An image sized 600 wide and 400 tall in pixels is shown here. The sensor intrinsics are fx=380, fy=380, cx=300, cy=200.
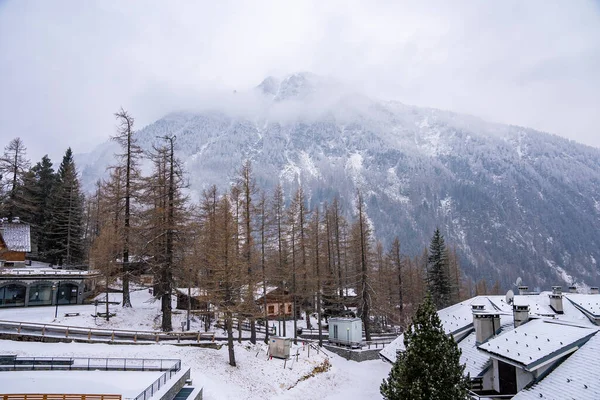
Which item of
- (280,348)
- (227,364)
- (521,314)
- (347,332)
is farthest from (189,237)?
(521,314)

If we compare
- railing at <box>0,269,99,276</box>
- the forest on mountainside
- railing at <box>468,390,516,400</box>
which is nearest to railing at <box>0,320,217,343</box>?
the forest on mountainside

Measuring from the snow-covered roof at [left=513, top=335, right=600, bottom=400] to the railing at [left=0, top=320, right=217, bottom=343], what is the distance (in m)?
21.4

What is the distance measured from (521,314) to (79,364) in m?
25.2

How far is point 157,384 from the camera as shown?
18.8 metres

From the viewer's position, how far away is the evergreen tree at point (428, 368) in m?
13.1

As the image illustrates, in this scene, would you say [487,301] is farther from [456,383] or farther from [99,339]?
[99,339]

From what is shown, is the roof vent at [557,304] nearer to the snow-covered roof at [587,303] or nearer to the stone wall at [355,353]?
the snow-covered roof at [587,303]

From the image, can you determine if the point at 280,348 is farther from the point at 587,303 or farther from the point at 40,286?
the point at 40,286

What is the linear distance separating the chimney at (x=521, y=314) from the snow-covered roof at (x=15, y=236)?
48.9 meters

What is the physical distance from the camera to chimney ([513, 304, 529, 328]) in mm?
→ 19531

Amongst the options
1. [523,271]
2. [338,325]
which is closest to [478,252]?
[523,271]

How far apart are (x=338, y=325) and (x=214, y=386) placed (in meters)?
19.8

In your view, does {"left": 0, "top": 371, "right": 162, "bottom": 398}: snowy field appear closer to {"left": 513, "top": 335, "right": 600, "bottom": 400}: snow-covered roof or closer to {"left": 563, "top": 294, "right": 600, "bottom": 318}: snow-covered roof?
{"left": 513, "top": 335, "right": 600, "bottom": 400}: snow-covered roof

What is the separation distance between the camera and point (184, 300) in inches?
1750
